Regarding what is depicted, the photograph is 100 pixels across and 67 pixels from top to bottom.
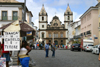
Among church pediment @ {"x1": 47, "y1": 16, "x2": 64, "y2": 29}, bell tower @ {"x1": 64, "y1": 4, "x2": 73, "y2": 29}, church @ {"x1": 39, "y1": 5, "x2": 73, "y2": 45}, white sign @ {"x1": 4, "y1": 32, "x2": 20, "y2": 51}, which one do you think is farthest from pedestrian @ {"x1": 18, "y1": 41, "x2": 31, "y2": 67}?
church pediment @ {"x1": 47, "y1": 16, "x2": 64, "y2": 29}

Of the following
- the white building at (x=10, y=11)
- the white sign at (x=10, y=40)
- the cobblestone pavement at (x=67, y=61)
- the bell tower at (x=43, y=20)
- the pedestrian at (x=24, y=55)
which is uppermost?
the bell tower at (x=43, y=20)

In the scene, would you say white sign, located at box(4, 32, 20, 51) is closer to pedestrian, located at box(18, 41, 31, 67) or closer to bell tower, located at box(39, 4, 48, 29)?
pedestrian, located at box(18, 41, 31, 67)

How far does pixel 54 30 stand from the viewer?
9094 cm

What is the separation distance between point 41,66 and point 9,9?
81.8ft

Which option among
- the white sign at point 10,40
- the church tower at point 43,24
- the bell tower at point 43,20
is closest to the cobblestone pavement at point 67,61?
the white sign at point 10,40

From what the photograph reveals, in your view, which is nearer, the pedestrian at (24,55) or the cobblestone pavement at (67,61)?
the pedestrian at (24,55)

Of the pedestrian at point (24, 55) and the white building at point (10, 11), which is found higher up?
the white building at point (10, 11)

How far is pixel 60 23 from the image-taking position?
306 ft

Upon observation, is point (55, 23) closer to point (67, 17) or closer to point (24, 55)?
point (67, 17)

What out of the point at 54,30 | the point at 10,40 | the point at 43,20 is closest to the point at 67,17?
the point at 54,30

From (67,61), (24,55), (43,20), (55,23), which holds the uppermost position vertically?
(43,20)

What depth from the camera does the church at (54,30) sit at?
88.6 meters

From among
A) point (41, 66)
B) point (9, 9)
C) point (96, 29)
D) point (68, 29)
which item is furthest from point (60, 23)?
point (41, 66)

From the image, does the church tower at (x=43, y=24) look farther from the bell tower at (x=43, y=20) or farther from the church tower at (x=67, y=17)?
the church tower at (x=67, y=17)
